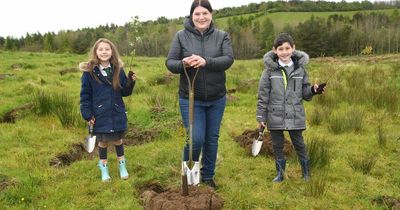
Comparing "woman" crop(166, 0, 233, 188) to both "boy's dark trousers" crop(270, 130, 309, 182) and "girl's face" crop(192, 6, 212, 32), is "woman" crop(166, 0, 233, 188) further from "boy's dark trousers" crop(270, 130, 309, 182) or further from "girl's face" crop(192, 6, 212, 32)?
"boy's dark trousers" crop(270, 130, 309, 182)

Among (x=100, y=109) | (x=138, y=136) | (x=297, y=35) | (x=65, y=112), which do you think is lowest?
(x=138, y=136)

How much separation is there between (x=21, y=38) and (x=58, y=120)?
241 ft

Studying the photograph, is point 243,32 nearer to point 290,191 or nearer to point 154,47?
point 154,47

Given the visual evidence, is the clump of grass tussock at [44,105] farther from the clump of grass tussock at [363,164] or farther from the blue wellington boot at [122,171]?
the clump of grass tussock at [363,164]

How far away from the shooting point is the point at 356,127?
6.91 meters

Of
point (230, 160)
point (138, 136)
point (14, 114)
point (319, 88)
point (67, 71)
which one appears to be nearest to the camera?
point (319, 88)

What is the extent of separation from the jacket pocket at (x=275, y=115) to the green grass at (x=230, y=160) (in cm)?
72

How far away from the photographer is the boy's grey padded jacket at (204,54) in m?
4.06

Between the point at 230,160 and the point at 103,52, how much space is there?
2238mm

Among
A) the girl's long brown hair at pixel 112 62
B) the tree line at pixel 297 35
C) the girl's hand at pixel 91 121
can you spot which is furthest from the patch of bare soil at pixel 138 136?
the tree line at pixel 297 35

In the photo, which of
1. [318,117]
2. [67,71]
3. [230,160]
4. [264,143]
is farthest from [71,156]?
[67,71]

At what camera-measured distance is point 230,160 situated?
5.59 metres

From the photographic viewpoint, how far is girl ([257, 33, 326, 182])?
14.8 feet

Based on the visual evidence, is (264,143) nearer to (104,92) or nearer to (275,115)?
(275,115)
